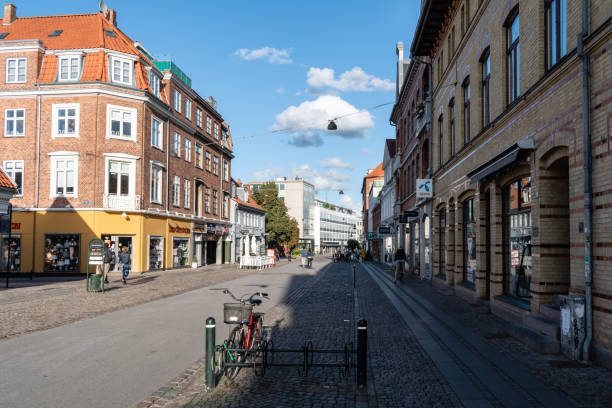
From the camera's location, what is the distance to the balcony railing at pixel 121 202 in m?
28.3

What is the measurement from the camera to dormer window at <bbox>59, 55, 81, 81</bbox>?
2881cm

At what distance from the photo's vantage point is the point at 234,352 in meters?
6.82

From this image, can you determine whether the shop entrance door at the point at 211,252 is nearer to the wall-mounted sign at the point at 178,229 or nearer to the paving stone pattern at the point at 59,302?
the wall-mounted sign at the point at 178,229

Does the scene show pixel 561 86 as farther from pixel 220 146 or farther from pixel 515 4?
pixel 220 146

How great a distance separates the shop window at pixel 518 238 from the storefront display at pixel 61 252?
24.1m

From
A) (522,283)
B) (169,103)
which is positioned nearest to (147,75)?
(169,103)

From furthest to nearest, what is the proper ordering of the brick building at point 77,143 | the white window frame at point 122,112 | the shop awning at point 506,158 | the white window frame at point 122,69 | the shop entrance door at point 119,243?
the white window frame at point 122,69 → the shop entrance door at point 119,243 → the white window frame at point 122,112 → the brick building at point 77,143 → the shop awning at point 506,158

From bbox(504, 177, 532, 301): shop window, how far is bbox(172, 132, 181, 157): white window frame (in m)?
27.0

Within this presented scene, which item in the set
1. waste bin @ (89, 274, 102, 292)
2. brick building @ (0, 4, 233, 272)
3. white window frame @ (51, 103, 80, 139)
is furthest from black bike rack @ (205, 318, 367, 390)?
white window frame @ (51, 103, 80, 139)

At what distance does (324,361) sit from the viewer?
7.62 m

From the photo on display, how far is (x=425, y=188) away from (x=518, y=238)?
1060 centimetres

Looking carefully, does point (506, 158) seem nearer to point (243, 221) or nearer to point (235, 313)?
point (235, 313)

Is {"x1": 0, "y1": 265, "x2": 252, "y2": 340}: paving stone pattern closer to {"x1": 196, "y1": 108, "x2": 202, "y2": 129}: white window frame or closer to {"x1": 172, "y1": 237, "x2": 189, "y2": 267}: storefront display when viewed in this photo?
{"x1": 172, "y1": 237, "x2": 189, "y2": 267}: storefront display

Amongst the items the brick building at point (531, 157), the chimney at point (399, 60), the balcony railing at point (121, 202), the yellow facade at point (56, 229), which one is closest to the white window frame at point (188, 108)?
the balcony railing at point (121, 202)
